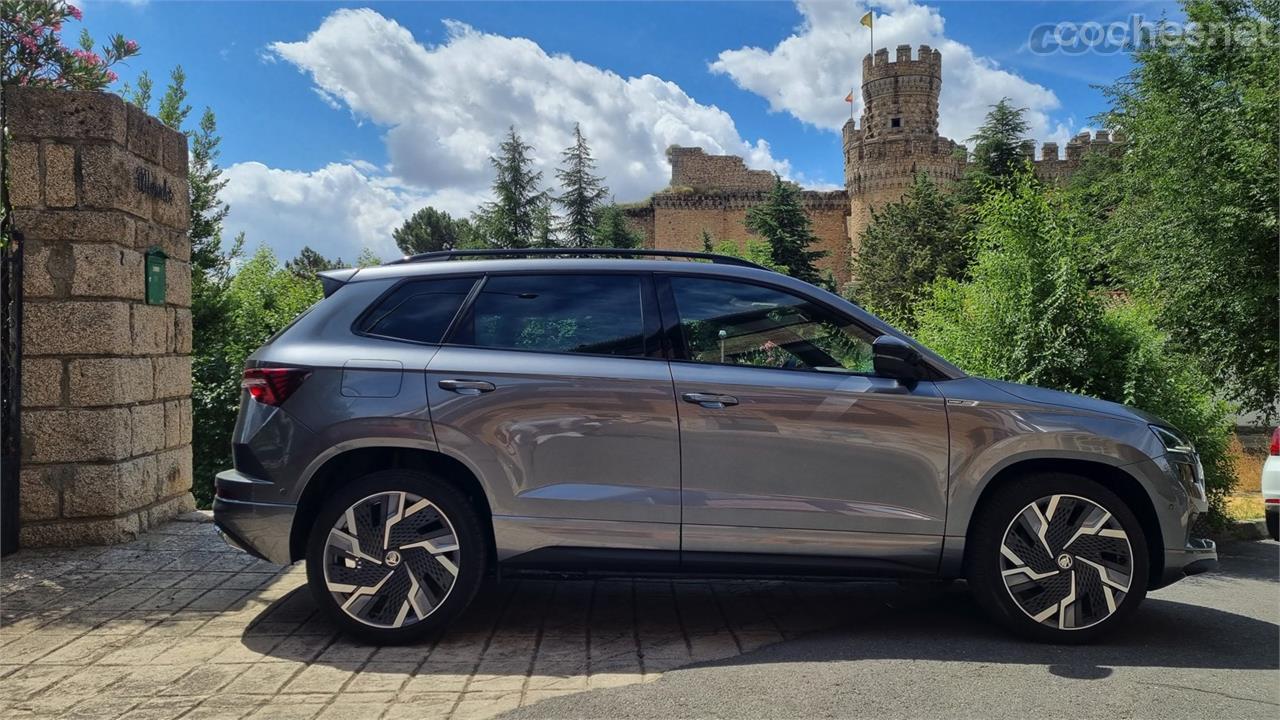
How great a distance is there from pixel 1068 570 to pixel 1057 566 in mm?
56

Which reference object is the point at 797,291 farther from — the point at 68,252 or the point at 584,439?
the point at 68,252

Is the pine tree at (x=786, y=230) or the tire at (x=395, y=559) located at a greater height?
the pine tree at (x=786, y=230)

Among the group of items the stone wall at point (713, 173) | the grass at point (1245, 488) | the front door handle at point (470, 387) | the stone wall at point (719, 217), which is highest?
the stone wall at point (713, 173)

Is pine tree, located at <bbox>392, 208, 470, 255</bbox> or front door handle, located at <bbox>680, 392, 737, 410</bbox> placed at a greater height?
pine tree, located at <bbox>392, 208, 470, 255</bbox>

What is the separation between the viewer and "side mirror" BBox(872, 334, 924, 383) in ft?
13.7

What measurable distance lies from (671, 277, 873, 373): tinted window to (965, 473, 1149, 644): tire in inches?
40.4

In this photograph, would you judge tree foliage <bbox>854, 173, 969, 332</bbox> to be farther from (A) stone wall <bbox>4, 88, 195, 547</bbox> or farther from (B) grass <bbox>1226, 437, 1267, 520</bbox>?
(A) stone wall <bbox>4, 88, 195, 547</bbox>

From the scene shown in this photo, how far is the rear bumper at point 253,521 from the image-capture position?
13.7ft

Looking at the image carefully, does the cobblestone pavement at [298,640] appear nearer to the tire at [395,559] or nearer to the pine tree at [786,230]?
the tire at [395,559]

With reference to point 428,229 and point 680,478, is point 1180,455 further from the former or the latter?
point 428,229

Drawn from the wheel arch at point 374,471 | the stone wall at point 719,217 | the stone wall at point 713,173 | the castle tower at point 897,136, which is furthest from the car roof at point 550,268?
the stone wall at point 713,173

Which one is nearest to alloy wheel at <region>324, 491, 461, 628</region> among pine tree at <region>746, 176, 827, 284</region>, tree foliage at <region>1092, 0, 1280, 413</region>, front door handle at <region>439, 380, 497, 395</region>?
front door handle at <region>439, 380, 497, 395</region>

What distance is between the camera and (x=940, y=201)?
4738 centimetres

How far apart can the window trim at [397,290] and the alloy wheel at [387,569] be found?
831 mm
